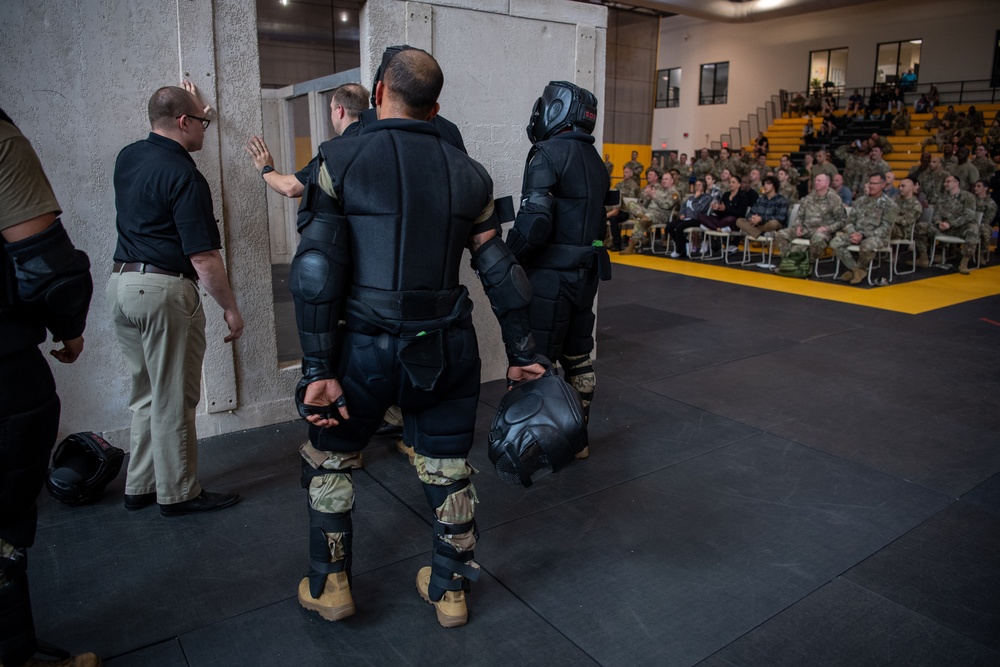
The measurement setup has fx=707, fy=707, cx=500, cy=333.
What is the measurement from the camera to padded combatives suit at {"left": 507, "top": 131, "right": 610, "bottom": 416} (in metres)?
3.69

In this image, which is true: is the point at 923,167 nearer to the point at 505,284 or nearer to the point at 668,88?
the point at 505,284

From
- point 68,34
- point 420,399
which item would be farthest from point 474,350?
point 68,34

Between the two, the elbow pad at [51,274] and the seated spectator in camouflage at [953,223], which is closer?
the elbow pad at [51,274]

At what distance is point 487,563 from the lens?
299 centimetres

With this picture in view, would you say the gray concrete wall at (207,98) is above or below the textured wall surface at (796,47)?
below

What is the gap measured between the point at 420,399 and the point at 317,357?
Result: 38cm

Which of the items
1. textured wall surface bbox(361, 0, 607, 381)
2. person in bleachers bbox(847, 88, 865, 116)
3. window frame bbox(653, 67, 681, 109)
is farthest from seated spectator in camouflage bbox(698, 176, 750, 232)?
window frame bbox(653, 67, 681, 109)

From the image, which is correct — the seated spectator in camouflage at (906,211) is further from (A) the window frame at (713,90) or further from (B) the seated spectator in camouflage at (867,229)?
(A) the window frame at (713,90)

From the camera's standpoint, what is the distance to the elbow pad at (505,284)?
2459 mm

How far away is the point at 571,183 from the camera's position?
149 inches

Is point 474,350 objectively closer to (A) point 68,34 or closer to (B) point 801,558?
(B) point 801,558

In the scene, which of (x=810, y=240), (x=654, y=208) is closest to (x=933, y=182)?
(x=810, y=240)

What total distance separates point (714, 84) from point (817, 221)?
18.7m

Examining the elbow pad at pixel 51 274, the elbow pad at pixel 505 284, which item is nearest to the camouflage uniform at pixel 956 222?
the elbow pad at pixel 505 284
